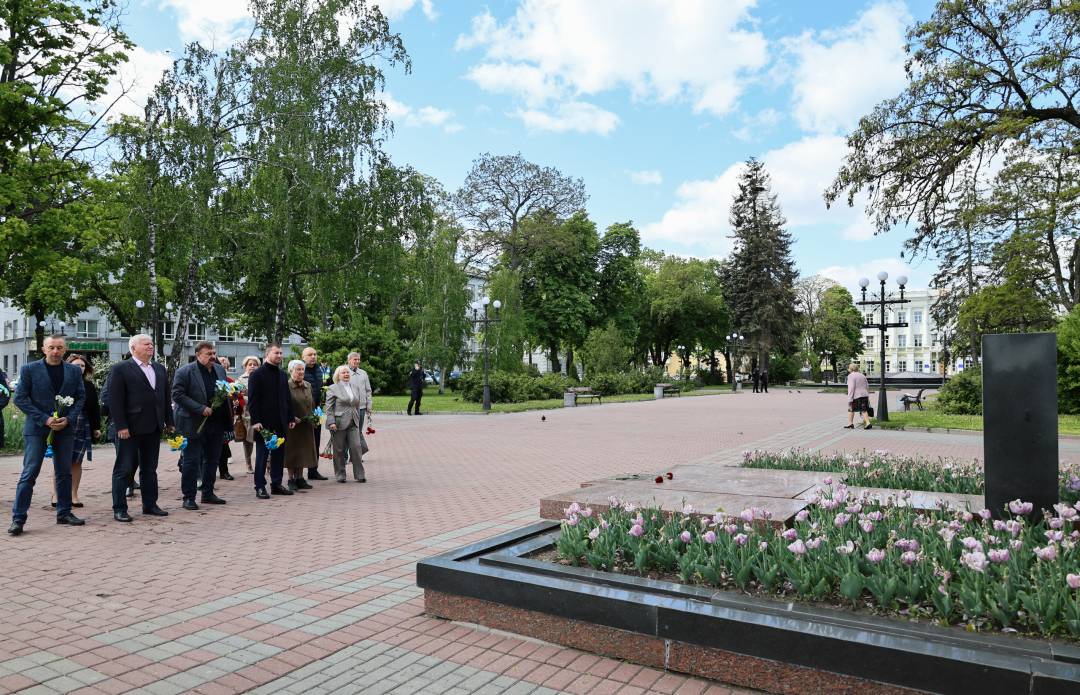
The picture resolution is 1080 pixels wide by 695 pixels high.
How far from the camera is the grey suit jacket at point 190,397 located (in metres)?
8.20

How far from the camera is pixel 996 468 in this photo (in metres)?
5.06

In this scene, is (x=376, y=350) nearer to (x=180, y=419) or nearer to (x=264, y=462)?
(x=264, y=462)

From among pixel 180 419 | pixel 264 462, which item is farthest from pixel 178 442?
pixel 264 462

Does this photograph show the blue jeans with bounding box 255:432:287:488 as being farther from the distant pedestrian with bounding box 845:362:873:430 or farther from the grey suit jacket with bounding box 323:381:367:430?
the distant pedestrian with bounding box 845:362:873:430

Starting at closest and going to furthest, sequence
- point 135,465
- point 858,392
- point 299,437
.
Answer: point 135,465
point 299,437
point 858,392

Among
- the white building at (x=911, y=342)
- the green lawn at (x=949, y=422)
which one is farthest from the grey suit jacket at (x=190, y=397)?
the white building at (x=911, y=342)

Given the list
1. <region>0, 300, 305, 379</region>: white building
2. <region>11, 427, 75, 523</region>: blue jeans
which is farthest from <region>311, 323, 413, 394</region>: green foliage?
<region>11, 427, 75, 523</region>: blue jeans

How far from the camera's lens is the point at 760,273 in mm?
60656

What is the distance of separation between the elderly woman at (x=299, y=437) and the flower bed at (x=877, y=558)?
5589 mm

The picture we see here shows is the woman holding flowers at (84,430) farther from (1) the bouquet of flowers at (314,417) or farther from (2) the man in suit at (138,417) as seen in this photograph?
(1) the bouquet of flowers at (314,417)

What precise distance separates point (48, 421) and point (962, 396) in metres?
23.8

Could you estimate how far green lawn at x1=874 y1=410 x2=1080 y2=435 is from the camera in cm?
1755

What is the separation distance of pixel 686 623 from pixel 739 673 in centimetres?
32

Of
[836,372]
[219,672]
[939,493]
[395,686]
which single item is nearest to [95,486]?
[219,672]
